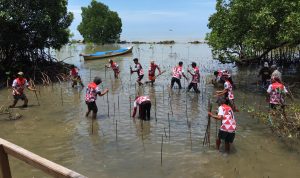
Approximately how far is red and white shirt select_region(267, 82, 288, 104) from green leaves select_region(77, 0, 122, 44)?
161 feet

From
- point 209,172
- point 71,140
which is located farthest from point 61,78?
point 209,172

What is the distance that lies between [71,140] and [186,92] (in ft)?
27.2

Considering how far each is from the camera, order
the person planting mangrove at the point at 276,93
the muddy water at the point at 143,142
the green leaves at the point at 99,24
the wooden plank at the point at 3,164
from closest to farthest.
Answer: the wooden plank at the point at 3,164, the muddy water at the point at 143,142, the person planting mangrove at the point at 276,93, the green leaves at the point at 99,24

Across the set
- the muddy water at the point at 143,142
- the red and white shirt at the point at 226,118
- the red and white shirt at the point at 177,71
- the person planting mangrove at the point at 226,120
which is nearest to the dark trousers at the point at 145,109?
the muddy water at the point at 143,142

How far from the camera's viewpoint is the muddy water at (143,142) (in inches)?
328

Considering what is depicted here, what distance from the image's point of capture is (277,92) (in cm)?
1155

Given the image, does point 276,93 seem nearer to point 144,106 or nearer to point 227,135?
point 227,135

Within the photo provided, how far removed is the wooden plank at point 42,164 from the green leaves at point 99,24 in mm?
55076

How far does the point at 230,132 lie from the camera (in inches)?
350

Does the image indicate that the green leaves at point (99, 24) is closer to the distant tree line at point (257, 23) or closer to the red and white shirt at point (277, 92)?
the distant tree line at point (257, 23)

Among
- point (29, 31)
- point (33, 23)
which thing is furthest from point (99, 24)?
point (33, 23)

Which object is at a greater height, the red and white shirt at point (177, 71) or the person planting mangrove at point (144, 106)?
the red and white shirt at point (177, 71)

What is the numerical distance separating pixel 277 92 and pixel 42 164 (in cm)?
915

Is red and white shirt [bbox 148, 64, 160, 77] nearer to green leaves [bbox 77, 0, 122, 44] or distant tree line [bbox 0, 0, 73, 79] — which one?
distant tree line [bbox 0, 0, 73, 79]
